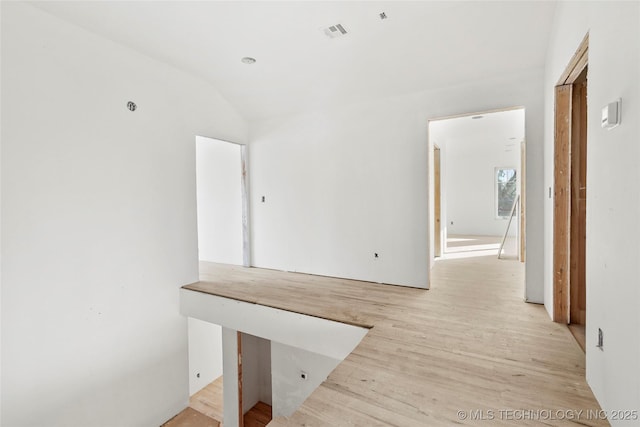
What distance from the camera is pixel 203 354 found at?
18.4ft

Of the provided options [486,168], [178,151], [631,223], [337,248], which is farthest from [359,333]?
[486,168]

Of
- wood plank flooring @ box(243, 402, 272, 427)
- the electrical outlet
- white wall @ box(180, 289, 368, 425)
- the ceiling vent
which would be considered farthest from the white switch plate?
wood plank flooring @ box(243, 402, 272, 427)

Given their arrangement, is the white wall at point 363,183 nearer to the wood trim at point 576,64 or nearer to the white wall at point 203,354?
the wood trim at point 576,64

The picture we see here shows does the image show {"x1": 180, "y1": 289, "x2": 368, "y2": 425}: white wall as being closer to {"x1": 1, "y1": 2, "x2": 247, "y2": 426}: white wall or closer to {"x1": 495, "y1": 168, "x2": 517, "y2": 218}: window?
{"x1": 1, "y1": 2, "x2": 247, "y2": 426}: white wall

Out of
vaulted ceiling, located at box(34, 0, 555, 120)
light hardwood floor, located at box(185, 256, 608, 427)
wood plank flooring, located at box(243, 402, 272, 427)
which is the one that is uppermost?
vaulted ceiling, located at box(34, 0, 555, 120)

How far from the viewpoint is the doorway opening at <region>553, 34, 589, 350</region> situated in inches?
102

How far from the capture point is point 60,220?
9.59 feet

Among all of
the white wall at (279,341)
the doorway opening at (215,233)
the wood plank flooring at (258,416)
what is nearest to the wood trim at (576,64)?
the white wall at (279,341)

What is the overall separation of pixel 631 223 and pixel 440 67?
2673mm

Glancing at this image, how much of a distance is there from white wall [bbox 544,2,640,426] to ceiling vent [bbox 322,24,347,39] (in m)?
1.83

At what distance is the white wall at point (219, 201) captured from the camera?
5633 millimetres

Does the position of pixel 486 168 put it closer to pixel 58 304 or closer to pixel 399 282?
pixel 399 282

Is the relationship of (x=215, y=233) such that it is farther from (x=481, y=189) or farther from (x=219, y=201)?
(x=481, y=189)

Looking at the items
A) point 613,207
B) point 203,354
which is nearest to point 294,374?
point 203,354
